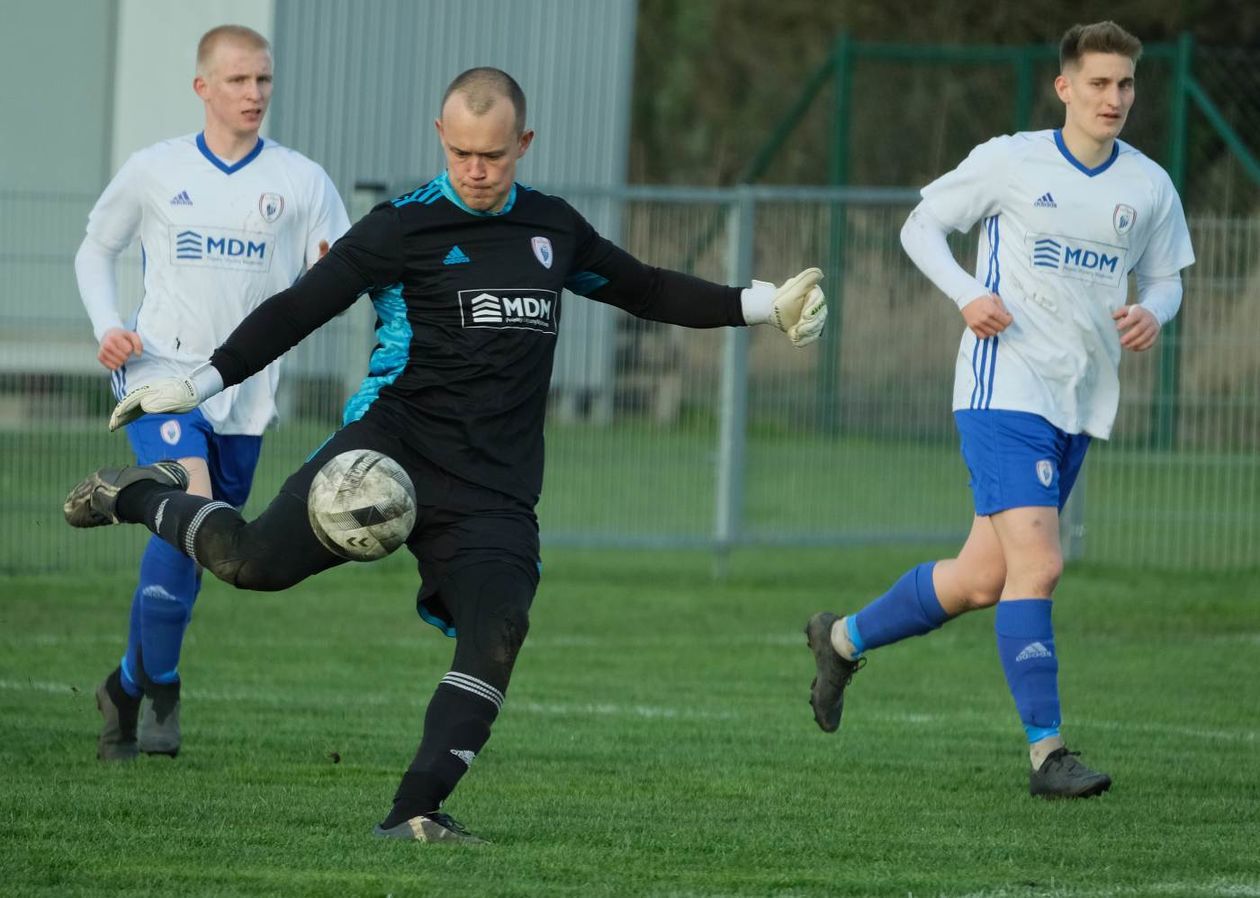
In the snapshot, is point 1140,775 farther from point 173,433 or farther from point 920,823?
point 173,433

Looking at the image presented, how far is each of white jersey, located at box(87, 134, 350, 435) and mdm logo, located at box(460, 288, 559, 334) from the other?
5.93 ft

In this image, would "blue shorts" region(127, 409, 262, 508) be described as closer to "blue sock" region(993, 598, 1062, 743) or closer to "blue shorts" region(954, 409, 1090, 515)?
"blue shorts" region(954, 409, 1090, 515)

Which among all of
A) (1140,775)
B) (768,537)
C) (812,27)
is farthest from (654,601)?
(812,27)

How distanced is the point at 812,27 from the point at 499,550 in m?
28.7

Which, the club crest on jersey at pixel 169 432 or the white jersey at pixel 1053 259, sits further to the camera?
the club crest on jersey at pixel 169 432

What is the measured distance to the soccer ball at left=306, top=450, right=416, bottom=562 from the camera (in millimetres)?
6070

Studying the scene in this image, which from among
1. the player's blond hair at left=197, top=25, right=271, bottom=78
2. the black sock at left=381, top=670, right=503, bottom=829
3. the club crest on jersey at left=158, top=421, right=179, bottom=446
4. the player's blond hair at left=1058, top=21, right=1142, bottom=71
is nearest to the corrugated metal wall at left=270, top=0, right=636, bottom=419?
the player's blond hair at left=197, top=25, right=271, bottom=78

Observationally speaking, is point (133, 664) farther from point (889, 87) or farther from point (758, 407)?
point (889, 87)

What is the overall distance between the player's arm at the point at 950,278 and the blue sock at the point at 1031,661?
940 millimetres

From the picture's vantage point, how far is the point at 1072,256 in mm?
7641

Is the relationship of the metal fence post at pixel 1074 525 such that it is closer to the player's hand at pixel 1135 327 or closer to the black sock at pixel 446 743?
the player's hand at pixel 1135 327

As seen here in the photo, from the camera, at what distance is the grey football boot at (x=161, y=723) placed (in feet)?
25.6

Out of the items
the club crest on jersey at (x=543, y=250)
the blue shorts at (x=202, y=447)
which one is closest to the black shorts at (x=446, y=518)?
the club crest on jersey at (x=543, y=250)

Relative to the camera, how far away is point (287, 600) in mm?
13047
